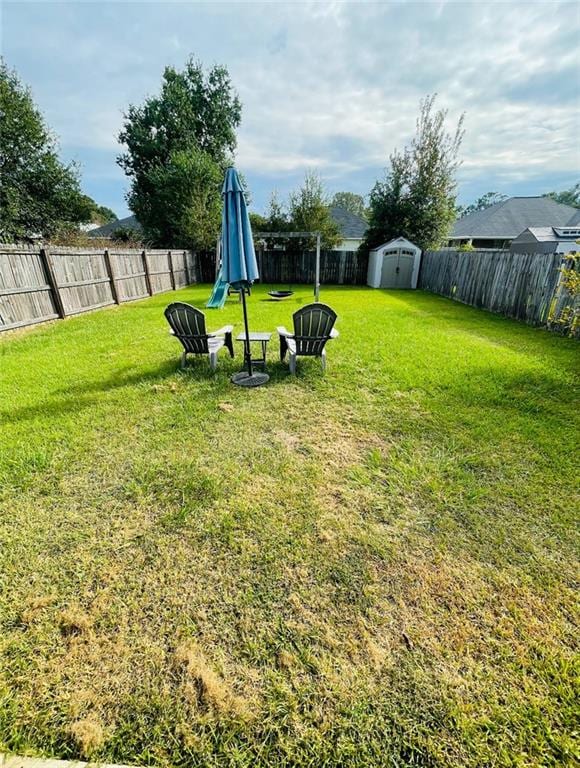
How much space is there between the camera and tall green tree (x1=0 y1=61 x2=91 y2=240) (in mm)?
16797

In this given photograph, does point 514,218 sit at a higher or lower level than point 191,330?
higher

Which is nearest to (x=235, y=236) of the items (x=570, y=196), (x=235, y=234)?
(x=235, y=234)

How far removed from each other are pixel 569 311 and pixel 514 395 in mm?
4407

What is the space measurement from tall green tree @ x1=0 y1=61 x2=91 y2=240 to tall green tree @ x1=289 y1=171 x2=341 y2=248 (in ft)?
45.3

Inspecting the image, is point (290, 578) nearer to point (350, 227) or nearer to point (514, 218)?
point (350, 227)

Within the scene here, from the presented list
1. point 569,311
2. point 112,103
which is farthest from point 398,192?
point 112,103

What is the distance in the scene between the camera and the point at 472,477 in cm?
286

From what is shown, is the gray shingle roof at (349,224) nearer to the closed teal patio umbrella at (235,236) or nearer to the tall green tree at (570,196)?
the closed teal patio umbrella at (235,236)

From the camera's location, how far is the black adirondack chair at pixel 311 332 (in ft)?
15.1

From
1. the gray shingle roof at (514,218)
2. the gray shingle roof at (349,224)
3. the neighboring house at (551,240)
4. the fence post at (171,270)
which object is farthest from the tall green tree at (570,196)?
the fence post at (171,270)

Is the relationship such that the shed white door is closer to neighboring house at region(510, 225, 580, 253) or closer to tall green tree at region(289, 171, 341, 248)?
tall green tree at region(289, 171, 341, 248)

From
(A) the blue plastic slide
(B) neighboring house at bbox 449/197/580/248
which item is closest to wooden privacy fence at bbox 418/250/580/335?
(A) the blue plastic slide

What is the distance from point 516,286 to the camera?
29.7ft

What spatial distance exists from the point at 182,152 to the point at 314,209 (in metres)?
8.97
